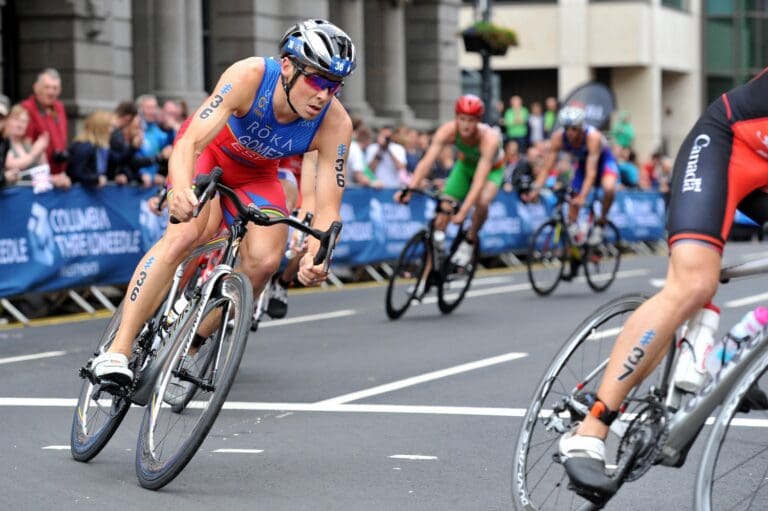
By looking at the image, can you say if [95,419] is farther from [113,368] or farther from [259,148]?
[259,148]

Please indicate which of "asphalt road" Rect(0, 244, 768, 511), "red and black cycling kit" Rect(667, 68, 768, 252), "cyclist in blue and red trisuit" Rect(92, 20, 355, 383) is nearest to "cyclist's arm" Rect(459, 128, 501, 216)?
"asphalt road" Rect(0, 244, 768, 511)

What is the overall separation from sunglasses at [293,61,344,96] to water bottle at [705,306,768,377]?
2.40 m

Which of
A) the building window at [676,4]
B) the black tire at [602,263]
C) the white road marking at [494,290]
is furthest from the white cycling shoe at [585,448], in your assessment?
the building window at [676,4]

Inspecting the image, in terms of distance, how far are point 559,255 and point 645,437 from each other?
41.2 feet

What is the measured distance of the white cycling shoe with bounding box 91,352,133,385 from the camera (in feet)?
22.2

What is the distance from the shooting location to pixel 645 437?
5.17 metres

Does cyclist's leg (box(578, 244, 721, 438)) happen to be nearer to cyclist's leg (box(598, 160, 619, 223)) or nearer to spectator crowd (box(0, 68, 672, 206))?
spectator crowd (box(0, 68, 672, 206))

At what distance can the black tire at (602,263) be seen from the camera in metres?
18.0

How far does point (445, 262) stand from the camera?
1484 centimetres

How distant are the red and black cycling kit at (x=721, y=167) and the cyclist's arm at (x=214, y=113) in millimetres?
2198

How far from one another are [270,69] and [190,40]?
19996 millimetres

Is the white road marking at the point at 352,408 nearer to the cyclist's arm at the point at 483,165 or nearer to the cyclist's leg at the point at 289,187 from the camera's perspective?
the cyclist's leg at the point at 289,187

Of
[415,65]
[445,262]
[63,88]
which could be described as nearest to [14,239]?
[445,262]

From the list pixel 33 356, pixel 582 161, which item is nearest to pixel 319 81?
pixel 33 356
